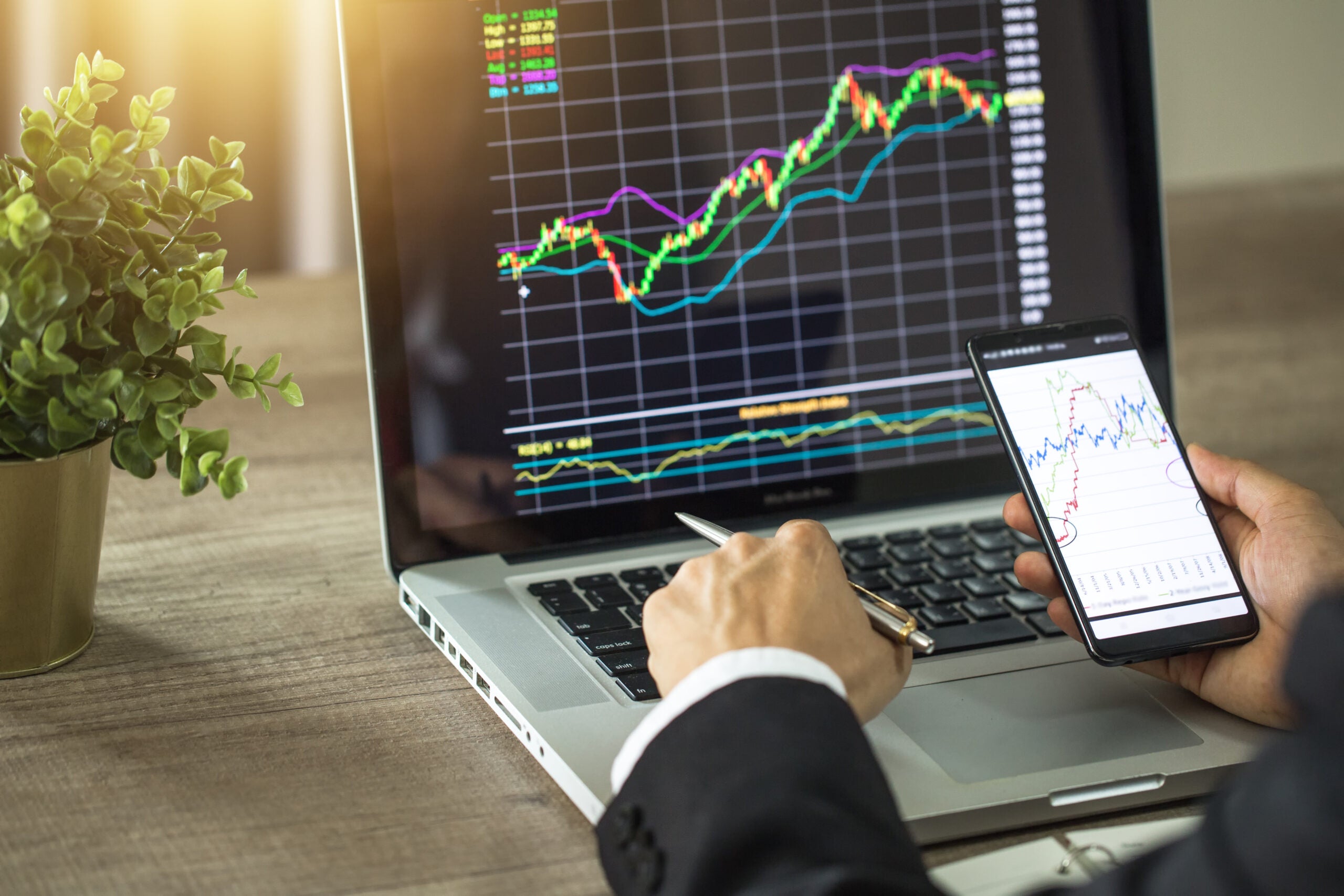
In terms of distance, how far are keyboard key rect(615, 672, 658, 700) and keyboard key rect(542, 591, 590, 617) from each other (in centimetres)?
9

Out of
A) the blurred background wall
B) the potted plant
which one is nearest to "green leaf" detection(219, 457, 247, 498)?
the potted plant

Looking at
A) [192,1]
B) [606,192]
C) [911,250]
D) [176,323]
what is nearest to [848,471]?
[911,250]

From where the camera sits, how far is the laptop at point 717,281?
0.78 metres

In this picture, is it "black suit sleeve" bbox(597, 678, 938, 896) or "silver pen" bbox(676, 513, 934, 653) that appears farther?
"silver pen" bbox(676, 513, 934, 653)

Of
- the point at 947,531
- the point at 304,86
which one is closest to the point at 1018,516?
the point at 947,531

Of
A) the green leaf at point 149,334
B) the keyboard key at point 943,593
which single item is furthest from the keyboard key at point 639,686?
the green leaf at point 149,334

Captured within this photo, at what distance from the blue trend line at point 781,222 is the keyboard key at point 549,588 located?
0.67 feet

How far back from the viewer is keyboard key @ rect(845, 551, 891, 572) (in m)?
0.81

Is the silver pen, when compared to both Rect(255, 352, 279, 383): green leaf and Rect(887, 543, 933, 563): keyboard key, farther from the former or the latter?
Rect(255, 352, 279, 383): green leaf

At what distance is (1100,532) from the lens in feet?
2.18

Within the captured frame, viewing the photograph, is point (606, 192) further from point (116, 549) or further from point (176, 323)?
point (116, 549)

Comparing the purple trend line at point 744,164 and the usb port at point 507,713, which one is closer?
the usb port at point 507,713

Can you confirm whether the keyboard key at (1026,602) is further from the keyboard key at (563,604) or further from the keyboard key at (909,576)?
the keyboard key at (563,604)

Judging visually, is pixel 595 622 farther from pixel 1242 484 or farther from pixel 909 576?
pixel 1242 484
